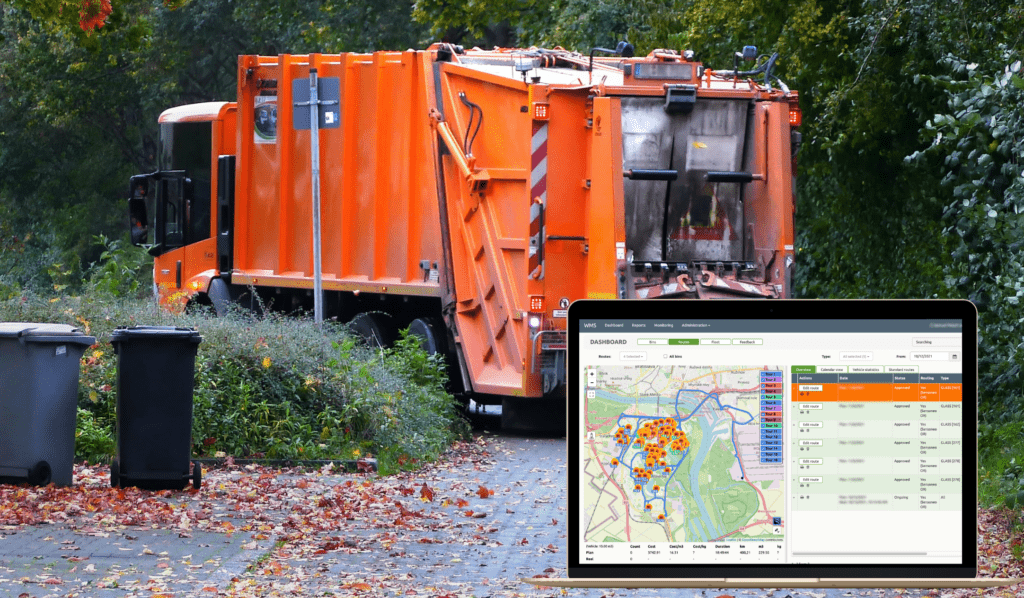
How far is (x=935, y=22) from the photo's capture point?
1308 centimetres

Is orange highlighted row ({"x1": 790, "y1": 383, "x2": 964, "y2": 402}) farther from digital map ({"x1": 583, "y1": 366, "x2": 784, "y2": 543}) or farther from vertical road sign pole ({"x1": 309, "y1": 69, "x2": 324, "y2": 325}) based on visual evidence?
vertical road sign pole ({"x1": 309, "y1": 69, "x2": 324, "y2": 325})

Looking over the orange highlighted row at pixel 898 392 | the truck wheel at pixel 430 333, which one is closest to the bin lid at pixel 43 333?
the truck wheel at pixel 430 333

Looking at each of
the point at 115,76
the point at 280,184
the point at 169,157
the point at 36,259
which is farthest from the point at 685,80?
the point at 36,259

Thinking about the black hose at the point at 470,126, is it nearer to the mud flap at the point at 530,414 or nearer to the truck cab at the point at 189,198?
the mud flap at the point at 530,414

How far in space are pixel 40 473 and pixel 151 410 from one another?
74cm

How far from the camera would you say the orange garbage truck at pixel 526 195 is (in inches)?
470

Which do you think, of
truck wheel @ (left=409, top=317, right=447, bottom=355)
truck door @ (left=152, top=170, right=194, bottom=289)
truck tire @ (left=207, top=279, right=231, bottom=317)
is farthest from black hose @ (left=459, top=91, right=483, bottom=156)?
truck door @ (left=152, top=170, right=194, bottom=289)

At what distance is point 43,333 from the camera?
350 inches

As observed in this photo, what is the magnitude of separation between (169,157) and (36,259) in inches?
955

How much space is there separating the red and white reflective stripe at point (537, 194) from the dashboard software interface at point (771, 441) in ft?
28.6

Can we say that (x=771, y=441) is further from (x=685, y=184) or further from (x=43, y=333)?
(x=685, y=184)

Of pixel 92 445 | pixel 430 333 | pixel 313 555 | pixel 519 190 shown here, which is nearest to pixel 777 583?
pixel 313 555

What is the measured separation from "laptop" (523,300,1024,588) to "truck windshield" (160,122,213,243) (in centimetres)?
1461

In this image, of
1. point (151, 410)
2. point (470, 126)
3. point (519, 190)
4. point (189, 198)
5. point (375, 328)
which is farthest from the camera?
point (189, 198)
